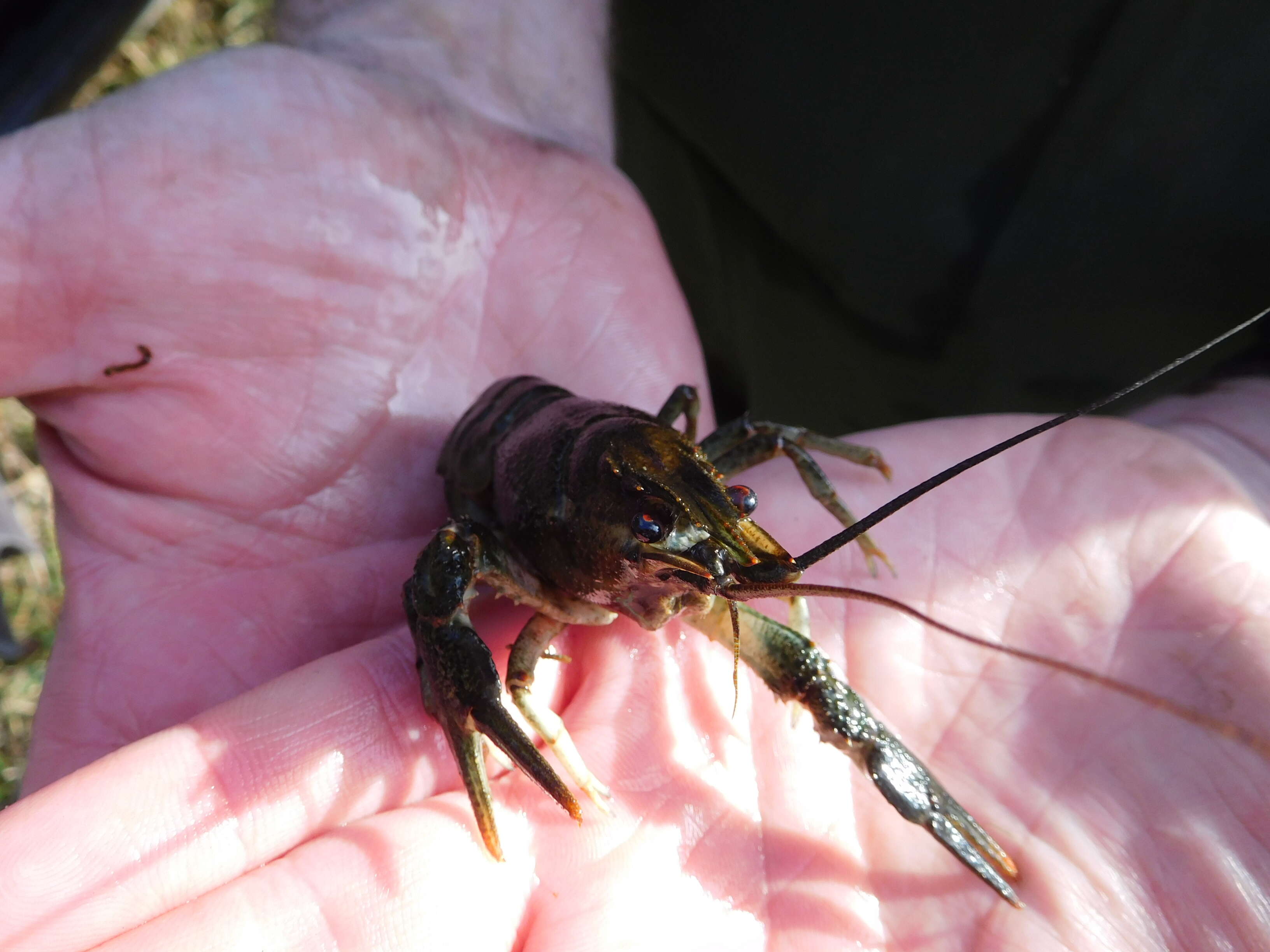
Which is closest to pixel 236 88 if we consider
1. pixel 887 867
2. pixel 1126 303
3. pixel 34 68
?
pixel 34 68

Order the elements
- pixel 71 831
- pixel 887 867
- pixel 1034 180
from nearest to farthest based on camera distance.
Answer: pixel 71 831 < pixel 887 867 < pixel 1034 180

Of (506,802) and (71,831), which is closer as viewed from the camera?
(71,831)

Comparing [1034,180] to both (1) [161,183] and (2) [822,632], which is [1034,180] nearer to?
(2) [822,632]

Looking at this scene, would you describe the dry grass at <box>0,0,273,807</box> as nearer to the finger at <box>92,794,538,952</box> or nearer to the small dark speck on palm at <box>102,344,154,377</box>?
the small dark speck on palm at <box>102,344,154,377</box>

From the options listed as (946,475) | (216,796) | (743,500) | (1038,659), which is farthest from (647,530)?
(216,796)

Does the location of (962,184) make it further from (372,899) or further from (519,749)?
(372,899)

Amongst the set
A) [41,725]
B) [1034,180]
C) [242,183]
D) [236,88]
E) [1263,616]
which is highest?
[1034,180]
